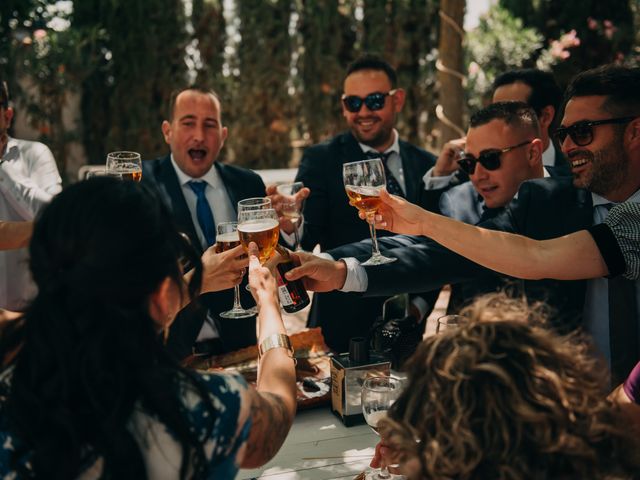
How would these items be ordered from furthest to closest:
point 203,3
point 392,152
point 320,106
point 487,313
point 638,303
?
point 320,106 < point 203,3 < point 392,152 < point 638,303 < point 487,313

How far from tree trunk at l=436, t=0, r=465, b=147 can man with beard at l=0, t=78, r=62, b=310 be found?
4329 millimetres

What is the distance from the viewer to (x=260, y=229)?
7.68ft

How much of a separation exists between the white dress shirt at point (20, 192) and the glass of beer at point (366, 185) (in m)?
1.93

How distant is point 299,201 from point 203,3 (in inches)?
266

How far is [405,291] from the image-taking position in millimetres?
3012

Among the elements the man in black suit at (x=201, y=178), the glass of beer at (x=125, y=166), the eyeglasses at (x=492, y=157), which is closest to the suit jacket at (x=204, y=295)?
the man in black suit at (x=201, y=178)

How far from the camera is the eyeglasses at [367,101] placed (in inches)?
187

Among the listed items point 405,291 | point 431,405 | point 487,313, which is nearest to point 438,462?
point 431,405

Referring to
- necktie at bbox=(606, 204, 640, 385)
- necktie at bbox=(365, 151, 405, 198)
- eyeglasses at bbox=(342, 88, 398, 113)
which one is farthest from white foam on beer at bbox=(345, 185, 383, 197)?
eyeglasses at bbox=(342, 88, 398, 113)

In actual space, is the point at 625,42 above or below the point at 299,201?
above

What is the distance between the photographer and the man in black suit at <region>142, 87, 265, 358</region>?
13.1ft

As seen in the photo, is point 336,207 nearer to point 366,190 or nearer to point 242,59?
point 366,190

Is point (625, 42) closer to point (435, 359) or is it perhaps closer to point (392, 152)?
point (392, 152)

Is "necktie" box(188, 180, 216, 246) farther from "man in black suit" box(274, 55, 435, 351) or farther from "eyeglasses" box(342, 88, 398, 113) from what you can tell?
"eyeglasses" box(342, 88, 398, 113)
